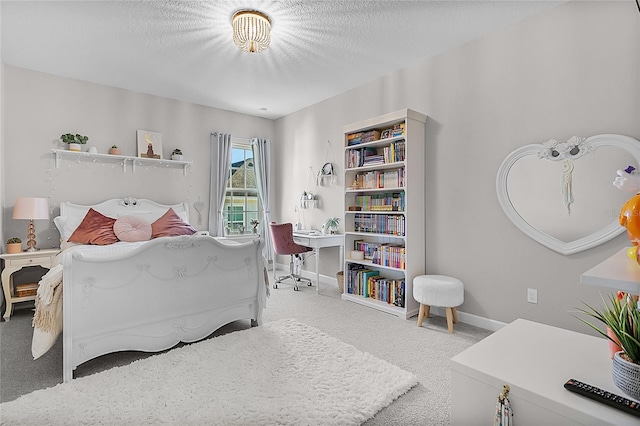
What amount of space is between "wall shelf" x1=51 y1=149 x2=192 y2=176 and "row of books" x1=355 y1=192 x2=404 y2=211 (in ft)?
8.72

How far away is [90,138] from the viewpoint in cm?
417

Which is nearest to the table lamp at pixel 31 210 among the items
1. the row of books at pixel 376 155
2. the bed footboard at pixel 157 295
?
the bed footboard at pixel 157 295

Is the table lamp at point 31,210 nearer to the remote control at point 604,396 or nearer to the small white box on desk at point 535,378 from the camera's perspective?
the small white box on desk at point 535,378

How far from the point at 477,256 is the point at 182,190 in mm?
4081

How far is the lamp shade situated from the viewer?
3.40 metres

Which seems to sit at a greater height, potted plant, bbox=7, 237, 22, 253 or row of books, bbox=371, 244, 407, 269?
potted plant, bbox=7, 237, 22, 253

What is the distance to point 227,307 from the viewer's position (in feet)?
9.28

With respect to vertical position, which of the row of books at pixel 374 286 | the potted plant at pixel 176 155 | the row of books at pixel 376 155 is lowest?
the row of books at pixel 374 286

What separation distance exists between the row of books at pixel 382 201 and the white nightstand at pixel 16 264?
3.49m

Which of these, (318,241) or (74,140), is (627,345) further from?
(74,140)

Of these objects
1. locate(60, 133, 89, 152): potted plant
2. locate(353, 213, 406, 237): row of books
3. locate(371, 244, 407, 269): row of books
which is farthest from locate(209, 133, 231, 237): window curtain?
locate(371, 244, 407, 269): row of books

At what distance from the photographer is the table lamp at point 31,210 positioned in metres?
3.40

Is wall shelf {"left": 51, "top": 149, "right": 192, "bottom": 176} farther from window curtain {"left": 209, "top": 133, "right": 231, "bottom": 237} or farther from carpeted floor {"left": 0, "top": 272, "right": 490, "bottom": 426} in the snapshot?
carpeted floor {"left": 0, "top": 272, "right": 490, "bottom": 426}

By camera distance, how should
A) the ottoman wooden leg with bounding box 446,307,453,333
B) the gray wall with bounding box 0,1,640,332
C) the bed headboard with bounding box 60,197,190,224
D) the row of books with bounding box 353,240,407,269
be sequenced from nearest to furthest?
the gray wall with bounding box 0,1,640,332 → the ottoman wooden leg with bounding box 446,307,453,333 → the row of books with bounding box 353,240,407,269 → the bed headboard with bounding box 60,197,190,224
